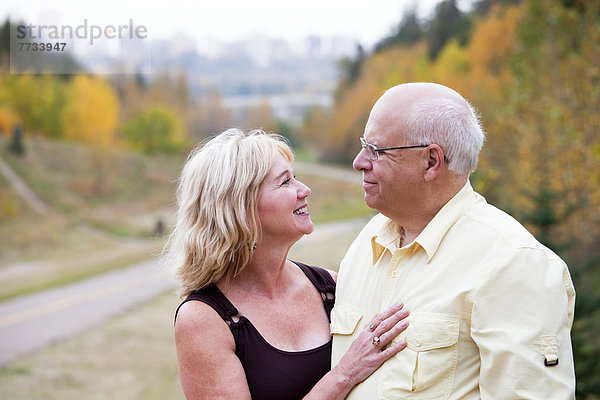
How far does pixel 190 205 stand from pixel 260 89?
357 feet

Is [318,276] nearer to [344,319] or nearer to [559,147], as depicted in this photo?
[344,319]

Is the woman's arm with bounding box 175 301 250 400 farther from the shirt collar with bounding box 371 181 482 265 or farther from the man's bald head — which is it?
the man's bald head

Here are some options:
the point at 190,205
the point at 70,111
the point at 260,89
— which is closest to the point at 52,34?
the point at 190,205

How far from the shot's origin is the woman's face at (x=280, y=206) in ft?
9.29

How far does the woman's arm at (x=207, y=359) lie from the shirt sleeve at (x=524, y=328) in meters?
0.92

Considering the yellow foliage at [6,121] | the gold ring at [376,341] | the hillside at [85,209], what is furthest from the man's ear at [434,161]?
the yellow foliage at [6,121]

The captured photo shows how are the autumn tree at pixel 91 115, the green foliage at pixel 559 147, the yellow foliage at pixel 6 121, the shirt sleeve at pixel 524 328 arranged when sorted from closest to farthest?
the shirt sleeve at pixel 524 328, the green foliage at pixel 559 147, the yellow foliage at pixel 6 121, the autumn tree at pixel 91 115

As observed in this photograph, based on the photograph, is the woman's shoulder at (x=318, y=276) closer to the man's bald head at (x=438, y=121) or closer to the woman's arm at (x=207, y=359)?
the woman's arm at (x=207, y=359)

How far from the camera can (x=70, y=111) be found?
6009 cm

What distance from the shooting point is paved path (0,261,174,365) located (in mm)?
19891

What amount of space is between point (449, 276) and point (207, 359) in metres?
0.95

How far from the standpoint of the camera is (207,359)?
258cm

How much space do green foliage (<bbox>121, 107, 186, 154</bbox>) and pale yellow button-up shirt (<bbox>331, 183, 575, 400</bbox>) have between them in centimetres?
6333

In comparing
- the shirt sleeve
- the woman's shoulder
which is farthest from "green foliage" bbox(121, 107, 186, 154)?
the shirt sleeve
